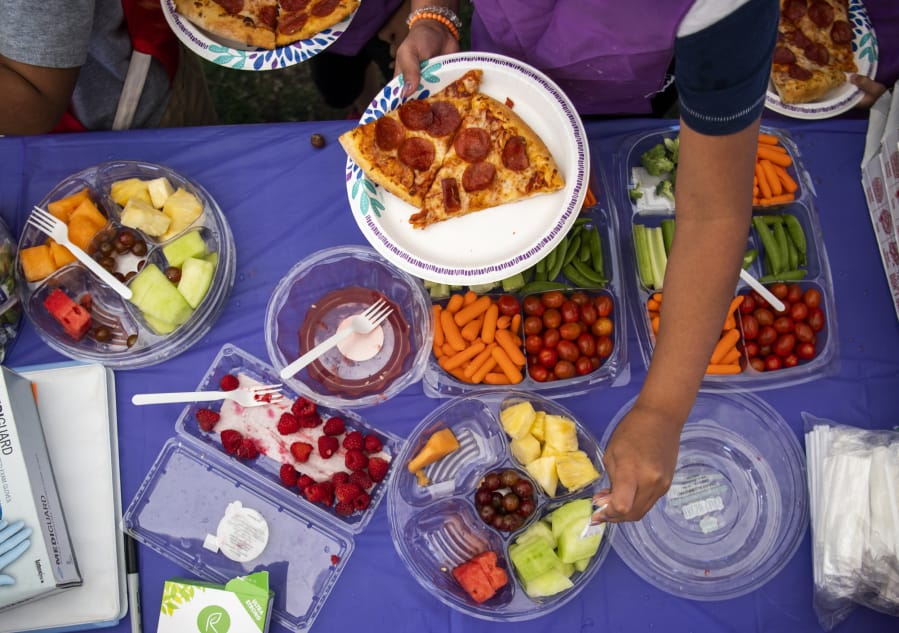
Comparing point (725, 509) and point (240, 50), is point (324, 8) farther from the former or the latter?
point (725, 509)

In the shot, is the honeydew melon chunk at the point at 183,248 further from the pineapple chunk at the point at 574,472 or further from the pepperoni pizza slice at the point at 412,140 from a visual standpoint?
the pineapple chunk at the point at 574,472

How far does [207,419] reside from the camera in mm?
1946

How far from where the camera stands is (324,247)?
7.09 ft

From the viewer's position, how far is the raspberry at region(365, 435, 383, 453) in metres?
1.92

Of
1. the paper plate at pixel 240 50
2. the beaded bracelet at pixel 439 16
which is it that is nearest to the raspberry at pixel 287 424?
the paper plate at pixel 240 50

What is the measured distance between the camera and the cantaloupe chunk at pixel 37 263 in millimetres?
1958

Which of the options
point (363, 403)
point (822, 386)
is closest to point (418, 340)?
point (363, 403)

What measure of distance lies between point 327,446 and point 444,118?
3.54 feet

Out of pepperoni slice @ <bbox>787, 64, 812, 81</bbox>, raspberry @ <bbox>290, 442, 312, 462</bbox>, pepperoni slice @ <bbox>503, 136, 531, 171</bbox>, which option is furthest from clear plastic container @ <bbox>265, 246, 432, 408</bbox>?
pepperoni slice @ <bbox>787, 64, 812, 81</bbox>

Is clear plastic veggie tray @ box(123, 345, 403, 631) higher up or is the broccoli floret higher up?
the broccoli floret

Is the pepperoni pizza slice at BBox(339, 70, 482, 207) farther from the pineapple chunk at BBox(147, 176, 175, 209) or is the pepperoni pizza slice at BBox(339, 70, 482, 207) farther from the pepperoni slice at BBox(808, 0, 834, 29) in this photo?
the pepperoni slice at BBox(808, 0, 834, 29)

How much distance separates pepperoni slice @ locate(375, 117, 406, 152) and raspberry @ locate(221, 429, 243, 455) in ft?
3.21

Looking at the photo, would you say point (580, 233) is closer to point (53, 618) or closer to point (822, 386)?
point (822, 386)

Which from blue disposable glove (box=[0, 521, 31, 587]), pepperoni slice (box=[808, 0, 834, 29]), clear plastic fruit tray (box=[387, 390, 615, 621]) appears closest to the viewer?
blue disposable glove (box=[0, 521, 31, 587])
